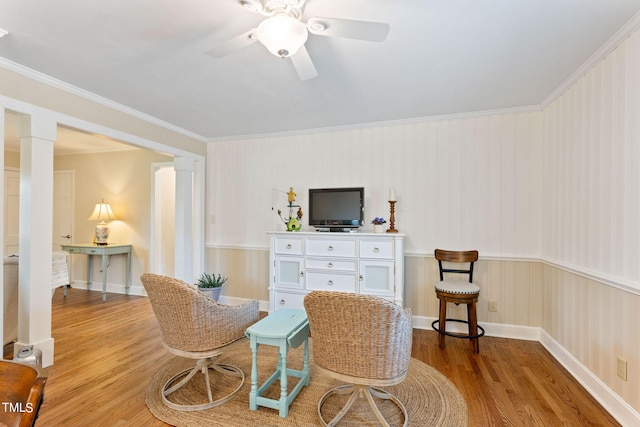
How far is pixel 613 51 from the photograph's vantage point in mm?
2059

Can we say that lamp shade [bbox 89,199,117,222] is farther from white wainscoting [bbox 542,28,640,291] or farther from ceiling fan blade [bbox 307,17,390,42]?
white wainscoting [bbox 542,28,640,291]

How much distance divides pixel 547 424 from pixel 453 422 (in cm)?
57

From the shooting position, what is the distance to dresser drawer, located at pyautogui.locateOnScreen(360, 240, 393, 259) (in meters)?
3.24

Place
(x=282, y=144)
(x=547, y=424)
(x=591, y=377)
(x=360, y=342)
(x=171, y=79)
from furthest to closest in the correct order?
1. (x=282, y=144)
2. (x=171, y=79)
3. (x=591, y=377)
4. (x=547, y=424)
5. (x=360, y=342)

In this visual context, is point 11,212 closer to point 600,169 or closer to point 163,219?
point 163,219

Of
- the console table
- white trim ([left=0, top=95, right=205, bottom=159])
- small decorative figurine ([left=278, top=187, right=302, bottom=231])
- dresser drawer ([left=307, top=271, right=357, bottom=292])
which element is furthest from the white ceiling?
the console table

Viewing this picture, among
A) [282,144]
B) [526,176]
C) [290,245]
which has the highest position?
[282,144]

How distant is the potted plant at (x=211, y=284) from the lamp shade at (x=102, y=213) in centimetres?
203

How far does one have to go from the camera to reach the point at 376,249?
10.7ft

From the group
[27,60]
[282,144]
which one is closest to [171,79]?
[27,60]

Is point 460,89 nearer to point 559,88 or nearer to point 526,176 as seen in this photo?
point 559,88

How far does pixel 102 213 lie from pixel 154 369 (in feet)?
11.3

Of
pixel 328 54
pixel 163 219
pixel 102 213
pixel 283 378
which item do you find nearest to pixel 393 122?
pixel 328 54

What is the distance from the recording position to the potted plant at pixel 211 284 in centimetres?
405
